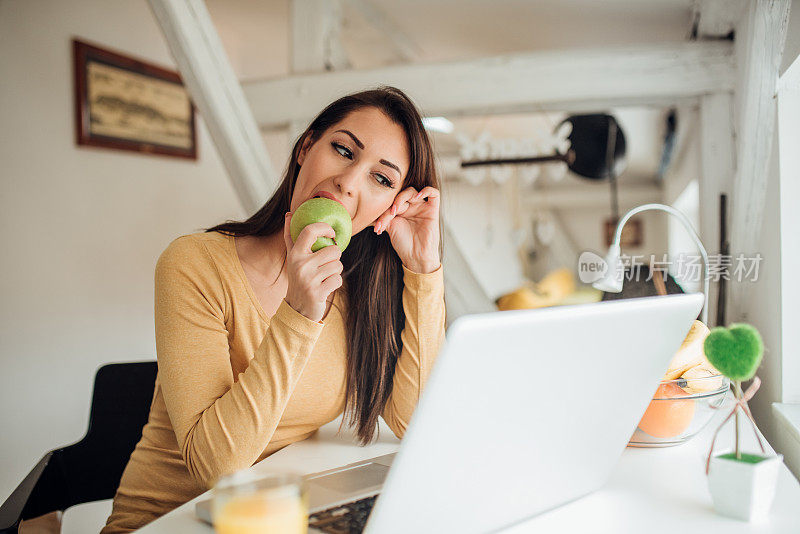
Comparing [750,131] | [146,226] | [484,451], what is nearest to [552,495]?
[484,451]

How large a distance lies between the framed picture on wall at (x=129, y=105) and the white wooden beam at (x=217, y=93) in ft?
2.61

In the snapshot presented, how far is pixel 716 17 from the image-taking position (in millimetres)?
2205

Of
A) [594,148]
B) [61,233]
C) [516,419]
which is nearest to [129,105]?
[61,233]

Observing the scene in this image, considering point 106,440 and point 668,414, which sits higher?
point 668,414

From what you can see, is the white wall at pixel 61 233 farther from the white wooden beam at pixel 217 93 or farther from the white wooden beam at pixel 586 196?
the white wooden beam at pixel 586 196

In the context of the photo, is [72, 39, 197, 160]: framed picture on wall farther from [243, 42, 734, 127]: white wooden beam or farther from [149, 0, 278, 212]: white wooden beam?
[149, 0, 278, 212]: white wooden beam

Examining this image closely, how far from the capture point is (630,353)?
0.76 meters

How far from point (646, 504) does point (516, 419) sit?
297 mm

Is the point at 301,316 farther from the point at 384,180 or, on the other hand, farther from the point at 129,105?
the point at 129,105

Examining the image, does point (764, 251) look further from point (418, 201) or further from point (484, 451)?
point (484, 451)

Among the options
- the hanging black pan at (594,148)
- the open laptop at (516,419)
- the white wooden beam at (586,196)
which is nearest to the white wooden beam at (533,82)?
the hanging black pan at (594,148)

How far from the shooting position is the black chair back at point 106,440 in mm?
1458

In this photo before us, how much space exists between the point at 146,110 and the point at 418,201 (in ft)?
6.78

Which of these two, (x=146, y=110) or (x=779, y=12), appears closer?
(x=779, y=12)
